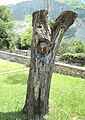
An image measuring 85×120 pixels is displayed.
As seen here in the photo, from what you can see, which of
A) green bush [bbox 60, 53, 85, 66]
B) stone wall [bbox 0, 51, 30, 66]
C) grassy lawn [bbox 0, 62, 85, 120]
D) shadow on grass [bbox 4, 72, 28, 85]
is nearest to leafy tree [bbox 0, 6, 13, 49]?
stone wall [bbox 0, 51, 30, 66]

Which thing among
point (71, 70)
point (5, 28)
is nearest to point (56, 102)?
point (71, 70)

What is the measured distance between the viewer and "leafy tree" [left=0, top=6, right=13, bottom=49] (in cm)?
2988

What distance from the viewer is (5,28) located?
29812mm

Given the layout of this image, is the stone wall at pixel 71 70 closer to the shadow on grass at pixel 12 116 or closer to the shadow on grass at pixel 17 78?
the shadow on grass at pixel 17 78

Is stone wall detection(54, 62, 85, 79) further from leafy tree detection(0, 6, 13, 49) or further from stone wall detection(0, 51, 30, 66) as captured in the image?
leafy tree detection(0, 6, 13, 49)

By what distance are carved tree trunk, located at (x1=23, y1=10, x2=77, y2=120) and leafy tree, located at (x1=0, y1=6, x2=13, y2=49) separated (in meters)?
23.7

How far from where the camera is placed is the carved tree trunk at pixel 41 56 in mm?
6355

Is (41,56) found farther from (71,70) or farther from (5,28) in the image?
(5,28)

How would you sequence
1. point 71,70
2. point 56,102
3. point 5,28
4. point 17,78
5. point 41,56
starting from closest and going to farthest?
point 41,56 → point 56,102 → point 17,78 → point 71,70 → point 5,28

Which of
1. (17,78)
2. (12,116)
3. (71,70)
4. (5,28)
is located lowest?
(17,78)

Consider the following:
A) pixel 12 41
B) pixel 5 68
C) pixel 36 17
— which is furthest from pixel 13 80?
pixel 12 41

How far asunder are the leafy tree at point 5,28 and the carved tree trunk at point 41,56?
23.7 m

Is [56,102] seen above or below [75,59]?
above

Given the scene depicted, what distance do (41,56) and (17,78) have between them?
7460mm
